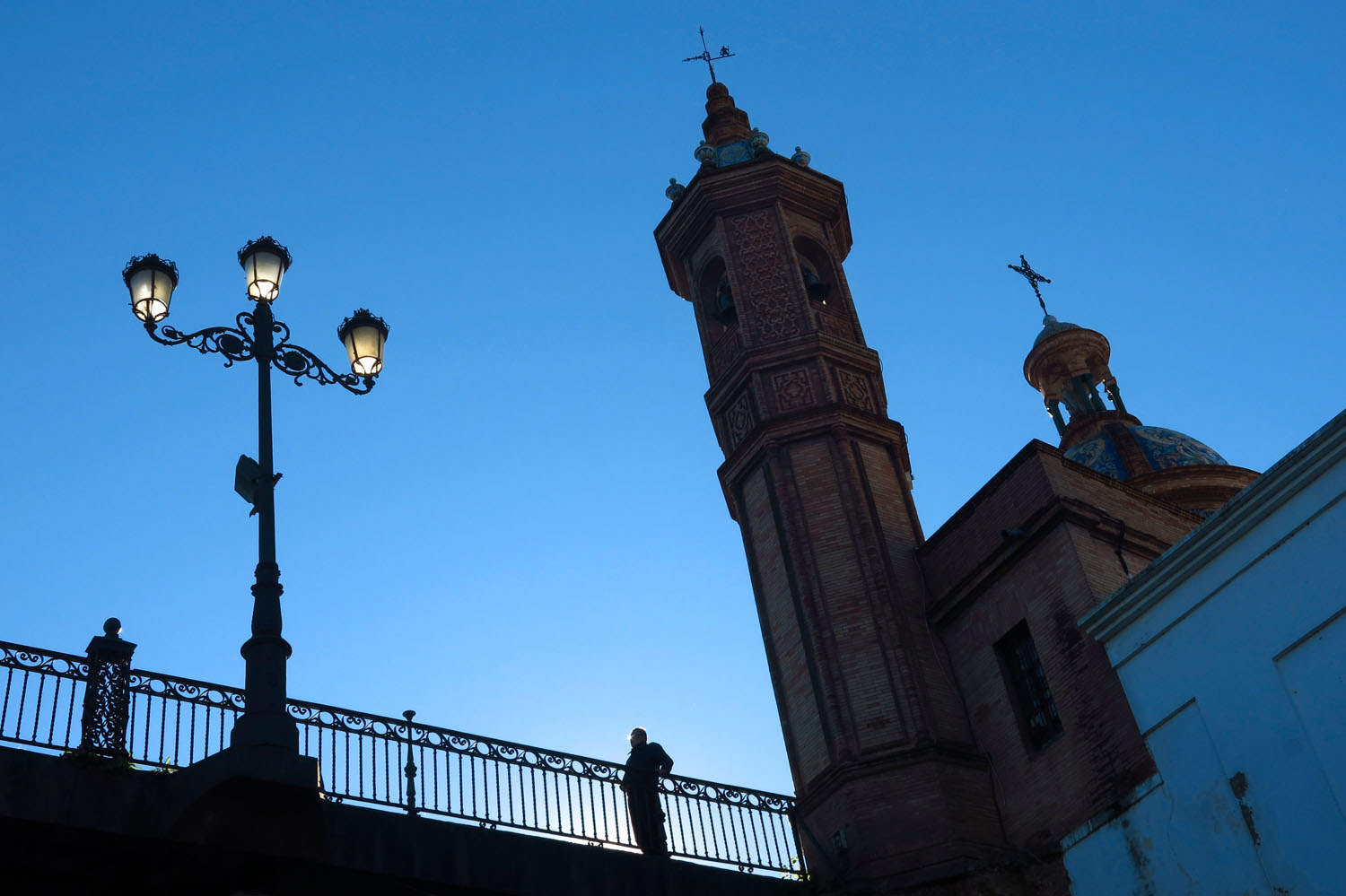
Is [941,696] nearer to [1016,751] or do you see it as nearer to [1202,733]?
[1016,751]

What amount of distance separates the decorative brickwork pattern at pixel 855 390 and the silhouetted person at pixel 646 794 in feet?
19.1

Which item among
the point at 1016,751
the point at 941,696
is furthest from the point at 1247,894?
the point at 941,696

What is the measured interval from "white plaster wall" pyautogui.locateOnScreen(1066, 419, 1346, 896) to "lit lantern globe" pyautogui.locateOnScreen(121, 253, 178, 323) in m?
8.35

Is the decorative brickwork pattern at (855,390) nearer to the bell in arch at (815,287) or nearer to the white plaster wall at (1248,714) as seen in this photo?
the bell in arch at (815,287)

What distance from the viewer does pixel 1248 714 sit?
37.5 feet

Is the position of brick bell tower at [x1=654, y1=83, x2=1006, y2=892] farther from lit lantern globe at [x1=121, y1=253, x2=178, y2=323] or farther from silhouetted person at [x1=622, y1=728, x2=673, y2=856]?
lit lantern globe at [x1=121, y1=253, x2=178, y2=323]

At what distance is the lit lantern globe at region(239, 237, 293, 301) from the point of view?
1170 cm

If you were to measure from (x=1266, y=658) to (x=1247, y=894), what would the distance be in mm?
1783

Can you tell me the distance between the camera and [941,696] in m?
16.0

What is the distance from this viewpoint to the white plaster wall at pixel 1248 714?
35.6 ft

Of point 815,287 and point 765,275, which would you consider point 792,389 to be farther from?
point 815,287

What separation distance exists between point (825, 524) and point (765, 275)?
14.1ft

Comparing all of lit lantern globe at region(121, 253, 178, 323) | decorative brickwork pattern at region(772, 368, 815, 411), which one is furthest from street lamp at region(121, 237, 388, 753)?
decorative brickwork pattern at region(772, 368, 815, 411)

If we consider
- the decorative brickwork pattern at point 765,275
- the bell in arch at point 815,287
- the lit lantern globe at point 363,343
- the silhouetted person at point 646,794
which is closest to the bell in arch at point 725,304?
the decorative brickwork pattern at point 765,275
